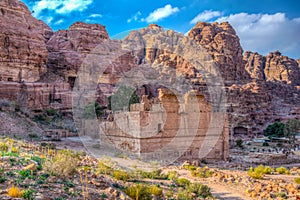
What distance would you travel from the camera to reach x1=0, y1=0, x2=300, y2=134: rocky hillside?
4747 centimetres

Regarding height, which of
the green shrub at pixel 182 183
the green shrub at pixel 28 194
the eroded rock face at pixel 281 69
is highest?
the eroded rock face at pixel 281 69

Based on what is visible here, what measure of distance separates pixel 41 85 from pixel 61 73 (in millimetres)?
9934

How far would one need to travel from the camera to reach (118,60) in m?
64.6

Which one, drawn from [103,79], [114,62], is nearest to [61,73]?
[103,79]

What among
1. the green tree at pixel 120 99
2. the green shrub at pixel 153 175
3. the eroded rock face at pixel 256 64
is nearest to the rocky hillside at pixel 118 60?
the green tree at pixel 120 99

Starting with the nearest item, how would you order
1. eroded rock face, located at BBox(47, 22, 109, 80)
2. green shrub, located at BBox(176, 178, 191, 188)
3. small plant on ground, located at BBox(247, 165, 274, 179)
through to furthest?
green shrub, located at BBox(176, 178, 191, 188), small plant on ground, located at BBox(247, 165, 274, 179), eroded rock face, located at BBox(47, 22, 109, 80)

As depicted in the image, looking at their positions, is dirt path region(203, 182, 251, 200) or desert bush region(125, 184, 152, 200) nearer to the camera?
desert bush region(125, 184, 152, 200)

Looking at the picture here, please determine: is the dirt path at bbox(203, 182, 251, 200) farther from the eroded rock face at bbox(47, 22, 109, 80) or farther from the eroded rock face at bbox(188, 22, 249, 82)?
the eroded rock face at bbox(188, 22, 249, 82)

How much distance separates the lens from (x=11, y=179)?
998 cm

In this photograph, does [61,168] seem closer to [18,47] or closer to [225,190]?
[225,190]

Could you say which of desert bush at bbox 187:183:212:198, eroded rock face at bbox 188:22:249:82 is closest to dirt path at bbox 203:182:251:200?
desert bush at bbox 187:183:212:198

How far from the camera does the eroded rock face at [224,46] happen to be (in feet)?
319

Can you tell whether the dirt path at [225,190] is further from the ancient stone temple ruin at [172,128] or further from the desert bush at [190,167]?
the ancient stone temple ruin at [172,128]

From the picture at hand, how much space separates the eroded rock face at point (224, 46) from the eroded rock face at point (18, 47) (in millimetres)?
59125
